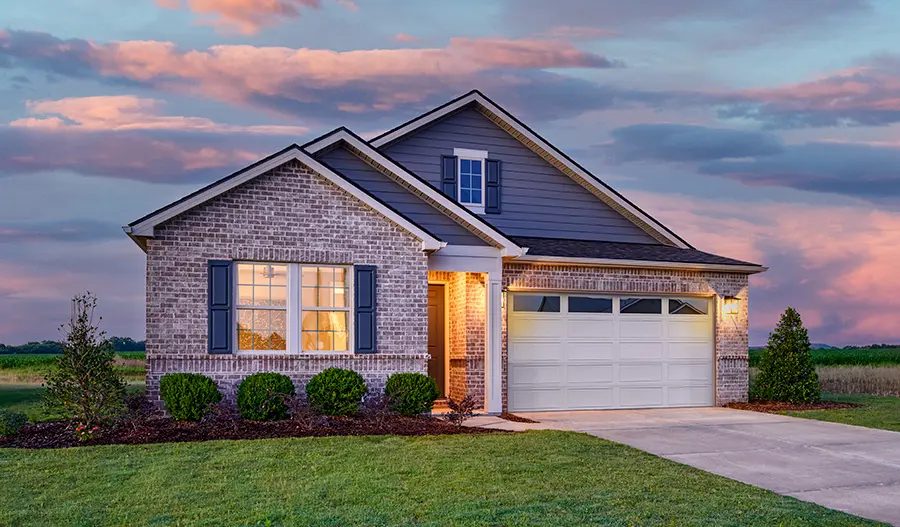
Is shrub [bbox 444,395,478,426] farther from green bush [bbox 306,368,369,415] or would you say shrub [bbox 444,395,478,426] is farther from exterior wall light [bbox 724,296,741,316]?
exterior wall light [bbox 724,296,741,316]

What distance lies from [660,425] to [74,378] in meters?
9.55

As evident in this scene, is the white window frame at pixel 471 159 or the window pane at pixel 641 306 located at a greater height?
the white window frame at pixel 471 159

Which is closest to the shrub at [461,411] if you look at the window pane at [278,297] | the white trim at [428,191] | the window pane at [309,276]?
the window pane at [309,276]

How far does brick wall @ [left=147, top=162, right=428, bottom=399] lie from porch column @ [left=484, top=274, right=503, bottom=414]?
157 centimetres

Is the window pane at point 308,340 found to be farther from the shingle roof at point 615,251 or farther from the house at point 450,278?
the shingle roof at point 615,251

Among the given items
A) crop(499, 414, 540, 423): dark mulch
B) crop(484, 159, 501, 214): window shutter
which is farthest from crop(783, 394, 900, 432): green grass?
crop(484, 159, 501, 214): window shutter

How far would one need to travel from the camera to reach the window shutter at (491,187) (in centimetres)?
1827

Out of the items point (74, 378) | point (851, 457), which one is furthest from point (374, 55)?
point (851, 457)

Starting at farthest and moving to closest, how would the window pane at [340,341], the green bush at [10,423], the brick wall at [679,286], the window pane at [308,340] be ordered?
the brick wall at [679,286] < the window pane at [340,341] < the window pane at [308,340] < the green bush at [10,423]

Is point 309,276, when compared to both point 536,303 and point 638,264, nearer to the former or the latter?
point 536,303

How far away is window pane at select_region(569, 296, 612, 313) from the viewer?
55.3ft

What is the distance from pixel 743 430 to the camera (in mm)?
13805

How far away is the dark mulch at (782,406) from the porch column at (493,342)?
18.4 ft

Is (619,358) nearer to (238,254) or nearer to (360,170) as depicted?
(360,170)
